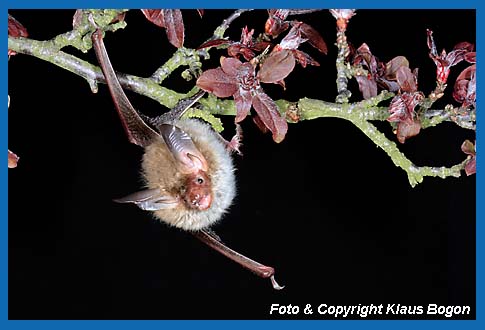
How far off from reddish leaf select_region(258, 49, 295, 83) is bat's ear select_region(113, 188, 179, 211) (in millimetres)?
489

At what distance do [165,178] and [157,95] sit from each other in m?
0.31

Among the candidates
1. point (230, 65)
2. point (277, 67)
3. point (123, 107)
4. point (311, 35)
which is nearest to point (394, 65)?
point (311, 35)

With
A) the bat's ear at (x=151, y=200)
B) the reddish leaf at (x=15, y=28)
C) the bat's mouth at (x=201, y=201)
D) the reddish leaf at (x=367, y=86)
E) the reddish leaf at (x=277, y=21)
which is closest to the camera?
the bat's ear at (x=151, y=200)

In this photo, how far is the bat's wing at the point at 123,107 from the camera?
2.28 m

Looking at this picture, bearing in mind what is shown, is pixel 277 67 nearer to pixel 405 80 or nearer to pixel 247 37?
pixel 247 37

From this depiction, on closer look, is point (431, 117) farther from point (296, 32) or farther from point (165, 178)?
point (165, 178)

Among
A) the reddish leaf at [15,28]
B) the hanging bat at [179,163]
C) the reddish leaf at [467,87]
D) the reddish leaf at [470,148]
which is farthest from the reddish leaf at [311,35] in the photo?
the reddish leaf at [15,28]

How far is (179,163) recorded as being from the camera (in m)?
2.27

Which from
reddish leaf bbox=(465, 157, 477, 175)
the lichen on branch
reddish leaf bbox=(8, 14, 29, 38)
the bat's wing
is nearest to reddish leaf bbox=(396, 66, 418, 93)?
the lichen on branch

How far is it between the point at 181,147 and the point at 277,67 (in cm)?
40

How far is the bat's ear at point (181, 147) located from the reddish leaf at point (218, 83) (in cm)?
16

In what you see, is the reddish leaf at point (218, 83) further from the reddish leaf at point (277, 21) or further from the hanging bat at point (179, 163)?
the reddish leaf at point (277, 21)

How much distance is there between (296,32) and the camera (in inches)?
94.2

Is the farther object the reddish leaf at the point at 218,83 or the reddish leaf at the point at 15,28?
the reddish leaf at the point at 15,28
